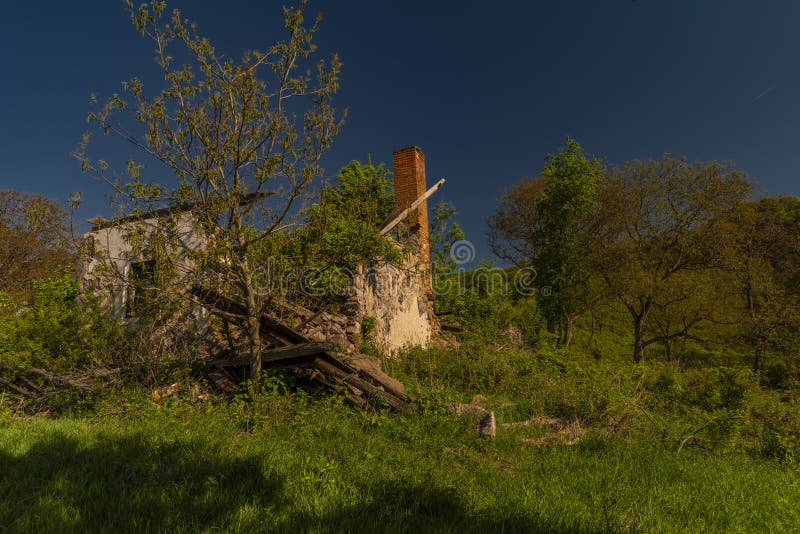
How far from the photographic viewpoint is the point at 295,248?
23.9 feet

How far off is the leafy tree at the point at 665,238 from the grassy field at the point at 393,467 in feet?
41.4

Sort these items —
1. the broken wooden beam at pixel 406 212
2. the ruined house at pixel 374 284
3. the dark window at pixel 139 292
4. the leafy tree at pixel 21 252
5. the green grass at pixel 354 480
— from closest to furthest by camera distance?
1. the green grass at pixel 354 480
2. the dark window at pixel 139 292
3. the ruined house at pixel 374 284
4. the broken wooden beam at pixel 406 212
5. the leafy tree at pixel 21 252

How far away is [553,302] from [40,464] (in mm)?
19189

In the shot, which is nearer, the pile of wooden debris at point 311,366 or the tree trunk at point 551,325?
the pile of wooden debris at point 311,366

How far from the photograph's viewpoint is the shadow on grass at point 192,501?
120 inches

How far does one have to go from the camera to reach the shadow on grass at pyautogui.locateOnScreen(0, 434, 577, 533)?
3.05 metres

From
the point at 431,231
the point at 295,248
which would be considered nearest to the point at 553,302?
the point at 431,231

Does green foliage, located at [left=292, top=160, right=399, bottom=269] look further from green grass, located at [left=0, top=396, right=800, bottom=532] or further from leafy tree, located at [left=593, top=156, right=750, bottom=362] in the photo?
leafy tree, located at [left=593, top=156, right=750, bottom=362]

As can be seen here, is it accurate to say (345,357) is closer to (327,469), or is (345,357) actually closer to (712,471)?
(327,469)

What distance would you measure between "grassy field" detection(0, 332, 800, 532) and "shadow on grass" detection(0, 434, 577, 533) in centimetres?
2

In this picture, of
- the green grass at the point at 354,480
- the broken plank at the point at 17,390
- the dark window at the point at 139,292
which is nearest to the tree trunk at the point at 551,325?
the green grass at the point at 354,480

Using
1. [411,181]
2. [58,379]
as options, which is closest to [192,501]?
[58,379]

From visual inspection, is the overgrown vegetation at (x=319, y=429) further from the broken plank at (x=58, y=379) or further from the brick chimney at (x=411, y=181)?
the brick chimney at (x=411, y=181)

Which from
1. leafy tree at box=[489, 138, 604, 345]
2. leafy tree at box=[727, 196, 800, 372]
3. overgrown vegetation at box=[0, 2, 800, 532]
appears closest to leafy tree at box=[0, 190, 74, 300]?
overgrown vegetation at box=[0, 2, 800, 532]
